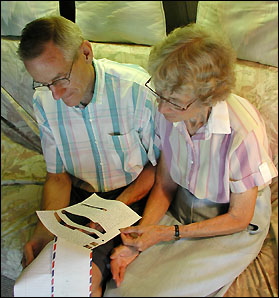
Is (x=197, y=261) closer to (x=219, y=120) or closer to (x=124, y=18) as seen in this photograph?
(x=219, y=120)

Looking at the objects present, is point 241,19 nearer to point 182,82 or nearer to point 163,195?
point 182,82

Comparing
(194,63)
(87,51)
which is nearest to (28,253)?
(87,51)

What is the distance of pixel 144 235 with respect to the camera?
0.89 metres

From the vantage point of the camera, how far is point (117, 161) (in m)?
1.03

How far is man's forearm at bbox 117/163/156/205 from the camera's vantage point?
39.3 inches

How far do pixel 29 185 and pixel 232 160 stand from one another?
2.24 feet

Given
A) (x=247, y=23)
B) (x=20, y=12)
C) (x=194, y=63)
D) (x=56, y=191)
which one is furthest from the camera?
(x=56, y=191)

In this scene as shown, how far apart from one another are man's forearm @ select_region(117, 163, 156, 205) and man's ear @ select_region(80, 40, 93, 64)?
0.34 m

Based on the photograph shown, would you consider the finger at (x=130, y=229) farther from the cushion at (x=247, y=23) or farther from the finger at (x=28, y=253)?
the cushion at (x=247, y=23)

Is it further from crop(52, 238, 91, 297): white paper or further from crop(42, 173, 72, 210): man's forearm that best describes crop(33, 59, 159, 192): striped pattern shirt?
crop(52, 238, 91, 297): white paper

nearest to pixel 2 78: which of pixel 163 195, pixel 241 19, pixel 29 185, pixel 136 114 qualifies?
pixel 29 185

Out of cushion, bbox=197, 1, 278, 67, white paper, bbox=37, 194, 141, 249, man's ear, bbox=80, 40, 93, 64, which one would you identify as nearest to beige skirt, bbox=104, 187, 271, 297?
white paper, bbox=37, 194, 141, 249

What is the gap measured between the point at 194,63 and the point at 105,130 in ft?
1.16

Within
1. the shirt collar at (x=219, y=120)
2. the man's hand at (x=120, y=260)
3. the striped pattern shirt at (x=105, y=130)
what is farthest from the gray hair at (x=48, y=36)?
the man's hand at (x=120, y=260)
